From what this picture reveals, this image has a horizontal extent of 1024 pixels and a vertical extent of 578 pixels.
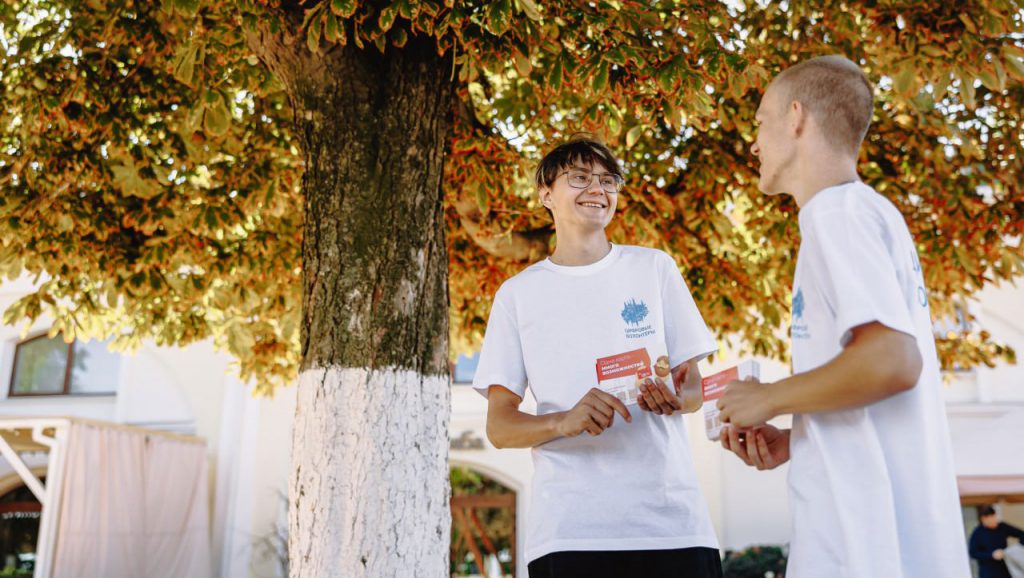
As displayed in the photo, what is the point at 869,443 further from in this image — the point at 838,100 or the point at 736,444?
the point at 838,100

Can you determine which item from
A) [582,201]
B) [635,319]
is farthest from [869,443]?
[582,201]

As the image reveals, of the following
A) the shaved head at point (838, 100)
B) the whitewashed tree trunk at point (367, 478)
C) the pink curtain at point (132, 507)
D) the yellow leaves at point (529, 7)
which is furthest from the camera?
the pink curtain at point (132, 507)

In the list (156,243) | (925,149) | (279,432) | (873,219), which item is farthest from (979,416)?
(873,219)

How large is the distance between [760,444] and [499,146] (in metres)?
3.69

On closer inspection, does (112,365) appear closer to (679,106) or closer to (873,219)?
(679,106)

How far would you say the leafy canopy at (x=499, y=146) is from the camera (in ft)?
14.0

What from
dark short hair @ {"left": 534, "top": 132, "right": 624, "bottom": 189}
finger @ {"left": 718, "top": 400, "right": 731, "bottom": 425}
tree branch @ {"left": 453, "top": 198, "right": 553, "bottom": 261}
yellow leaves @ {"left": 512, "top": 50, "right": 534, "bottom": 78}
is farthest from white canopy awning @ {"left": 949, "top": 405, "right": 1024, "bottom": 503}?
finger @ {"left": 718, "top": 400, "right": 731, "bottom": 425}

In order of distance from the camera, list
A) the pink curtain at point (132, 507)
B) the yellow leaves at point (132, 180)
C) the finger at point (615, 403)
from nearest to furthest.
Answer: the finger at point (615, 403)
the yellow leaves at point (132, 180)
the pink curtain at point (132, 507)

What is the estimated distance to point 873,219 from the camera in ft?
5.40

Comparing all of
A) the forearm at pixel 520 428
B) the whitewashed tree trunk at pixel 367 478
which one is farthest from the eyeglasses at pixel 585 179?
the whitewashed tree trunk at pixel 367 478

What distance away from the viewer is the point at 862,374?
5.05 feet

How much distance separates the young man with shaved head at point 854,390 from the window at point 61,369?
15.3 m

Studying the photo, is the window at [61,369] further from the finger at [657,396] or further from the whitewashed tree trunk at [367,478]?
the finger at [657,396]

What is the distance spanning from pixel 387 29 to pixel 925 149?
3985 millimetres
